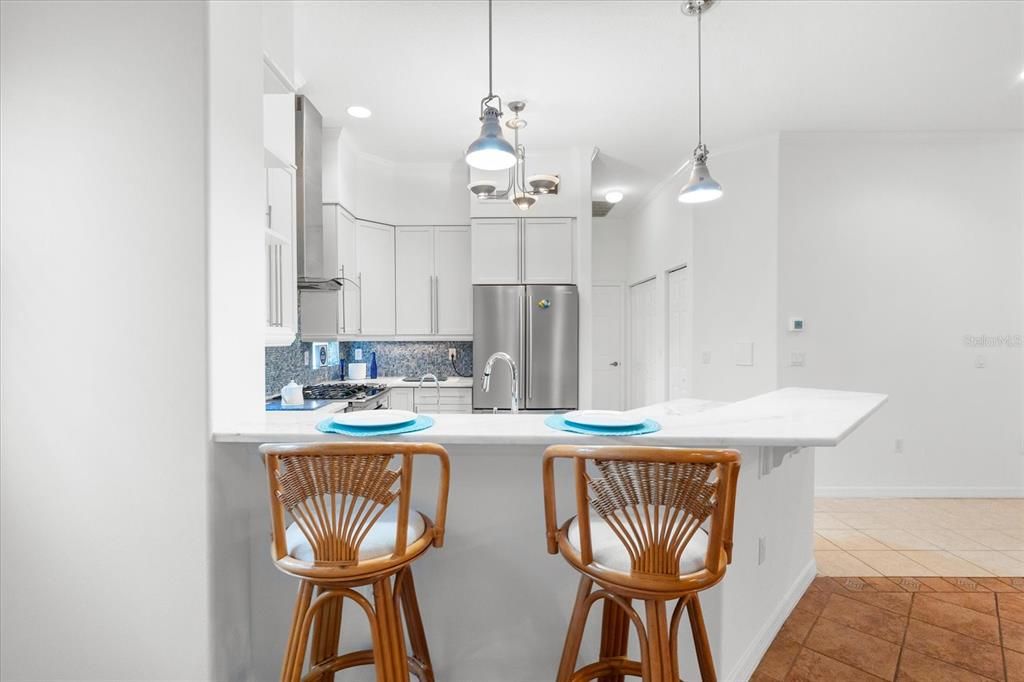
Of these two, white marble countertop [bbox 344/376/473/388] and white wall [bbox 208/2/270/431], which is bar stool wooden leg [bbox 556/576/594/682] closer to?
white wall [bbox 208/2/270/431]

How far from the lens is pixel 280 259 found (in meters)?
2.57

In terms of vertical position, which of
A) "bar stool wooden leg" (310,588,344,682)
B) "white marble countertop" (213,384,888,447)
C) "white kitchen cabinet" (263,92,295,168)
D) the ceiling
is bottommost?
"bar stool wooden leg" (310,588,344,682)

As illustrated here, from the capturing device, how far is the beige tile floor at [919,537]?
2656 millimetres

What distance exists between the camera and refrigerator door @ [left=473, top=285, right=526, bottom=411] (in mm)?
4090

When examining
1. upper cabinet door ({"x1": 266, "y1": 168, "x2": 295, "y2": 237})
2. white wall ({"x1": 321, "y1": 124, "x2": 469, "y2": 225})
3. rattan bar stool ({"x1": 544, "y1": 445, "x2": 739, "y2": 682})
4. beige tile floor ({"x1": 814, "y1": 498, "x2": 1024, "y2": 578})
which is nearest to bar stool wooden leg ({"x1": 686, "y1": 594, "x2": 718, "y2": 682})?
rattan bar stool ({"x1": 544, "y1": 445, "x2": 739, "y2": 682})

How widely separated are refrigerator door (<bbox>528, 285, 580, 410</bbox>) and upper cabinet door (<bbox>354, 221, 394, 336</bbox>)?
133 cm

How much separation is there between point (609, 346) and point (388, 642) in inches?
230

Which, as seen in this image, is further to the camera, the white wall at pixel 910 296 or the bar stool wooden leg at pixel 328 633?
the white wall at pixel 910 296

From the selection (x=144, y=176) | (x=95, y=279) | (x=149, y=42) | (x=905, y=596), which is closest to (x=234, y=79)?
(x=149, y=42)

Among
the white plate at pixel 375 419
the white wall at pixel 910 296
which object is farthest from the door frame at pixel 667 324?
the white plate at pixel 375 419

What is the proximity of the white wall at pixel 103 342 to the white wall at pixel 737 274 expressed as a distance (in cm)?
379

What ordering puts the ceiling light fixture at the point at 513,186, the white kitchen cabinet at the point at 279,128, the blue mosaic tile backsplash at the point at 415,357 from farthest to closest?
1. the blue mosaic tile backsplash at the point at 415,357
2. the ceiling light fixture at the point at 513,186
3. the white kitchen cabinet at the point at 279,128

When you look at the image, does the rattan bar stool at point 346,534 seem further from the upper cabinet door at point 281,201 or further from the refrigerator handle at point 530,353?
the refrigerator handle at point 530,353

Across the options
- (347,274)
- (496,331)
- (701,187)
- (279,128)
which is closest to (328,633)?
(701,187)
